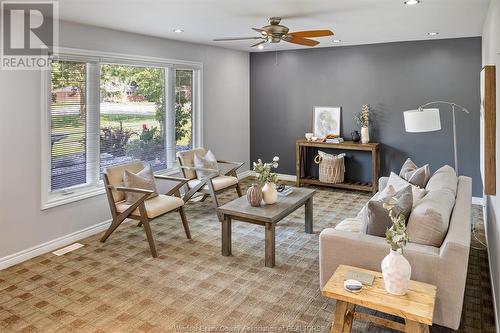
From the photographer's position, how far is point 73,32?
4.40 m

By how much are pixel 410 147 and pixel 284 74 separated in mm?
2598

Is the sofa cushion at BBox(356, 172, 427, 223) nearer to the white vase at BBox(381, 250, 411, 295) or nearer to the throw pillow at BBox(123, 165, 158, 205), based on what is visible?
the white vase at BBox(381, 250, 411, 295)

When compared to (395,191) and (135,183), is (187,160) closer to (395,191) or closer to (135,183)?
(135,183)

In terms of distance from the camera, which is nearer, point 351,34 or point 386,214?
point 386,214

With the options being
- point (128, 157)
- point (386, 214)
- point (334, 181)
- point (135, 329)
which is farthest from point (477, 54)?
point (135, 329)

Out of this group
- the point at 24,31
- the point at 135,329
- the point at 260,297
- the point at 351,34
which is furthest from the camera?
the point at 351,34

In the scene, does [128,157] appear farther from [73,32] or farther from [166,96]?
[73,32]

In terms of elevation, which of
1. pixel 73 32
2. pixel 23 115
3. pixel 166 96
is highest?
pixel 73 32

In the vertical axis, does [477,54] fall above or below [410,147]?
above

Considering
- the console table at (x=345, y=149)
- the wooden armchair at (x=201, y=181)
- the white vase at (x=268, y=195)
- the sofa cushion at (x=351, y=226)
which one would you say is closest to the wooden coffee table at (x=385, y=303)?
the sofa cushion at (x=351, y=226)

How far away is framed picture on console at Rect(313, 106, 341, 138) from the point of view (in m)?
6.98

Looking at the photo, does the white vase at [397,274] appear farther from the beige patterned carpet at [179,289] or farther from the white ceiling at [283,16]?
the white ceiling at [283,16]

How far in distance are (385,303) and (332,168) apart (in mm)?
4610

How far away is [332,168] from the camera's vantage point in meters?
6.69
